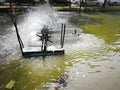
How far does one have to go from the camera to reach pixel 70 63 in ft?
50.4

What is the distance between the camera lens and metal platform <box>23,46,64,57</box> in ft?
53.5

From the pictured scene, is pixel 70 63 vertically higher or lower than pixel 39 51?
lower

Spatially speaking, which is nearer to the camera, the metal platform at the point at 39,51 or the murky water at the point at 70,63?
the murky water at the point at 70,63

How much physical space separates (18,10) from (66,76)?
21.1 metres

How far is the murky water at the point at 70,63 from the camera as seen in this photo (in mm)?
12836

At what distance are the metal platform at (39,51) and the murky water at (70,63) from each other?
1.52 ft

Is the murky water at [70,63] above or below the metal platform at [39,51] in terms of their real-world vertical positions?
below

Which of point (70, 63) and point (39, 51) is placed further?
point (39, 51)

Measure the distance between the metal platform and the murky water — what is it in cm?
46

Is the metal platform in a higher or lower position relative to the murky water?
higher

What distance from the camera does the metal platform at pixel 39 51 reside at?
16.3 meters

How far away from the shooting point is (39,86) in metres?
12.4

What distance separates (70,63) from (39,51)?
8.87 feet

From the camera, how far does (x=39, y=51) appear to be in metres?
16.5
